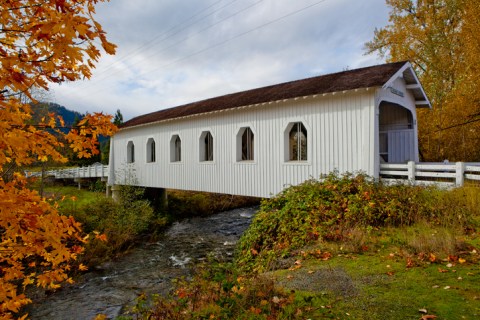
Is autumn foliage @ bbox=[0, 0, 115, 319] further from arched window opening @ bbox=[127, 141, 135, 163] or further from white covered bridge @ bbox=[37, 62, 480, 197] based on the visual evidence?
arched window opening @ bbox=[127, 141, 135, 163]

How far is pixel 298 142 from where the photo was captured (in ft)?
37.1

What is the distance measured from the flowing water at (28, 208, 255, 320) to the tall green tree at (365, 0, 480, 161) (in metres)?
11.1

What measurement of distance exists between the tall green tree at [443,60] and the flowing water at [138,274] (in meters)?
11.1

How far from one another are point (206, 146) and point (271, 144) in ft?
14.4

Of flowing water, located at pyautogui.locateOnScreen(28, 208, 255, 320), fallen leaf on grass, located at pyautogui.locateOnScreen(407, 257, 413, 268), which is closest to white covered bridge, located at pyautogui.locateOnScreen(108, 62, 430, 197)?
flowing water, located at pyautogui.locateOnScreen(28, 208, 255, 320)

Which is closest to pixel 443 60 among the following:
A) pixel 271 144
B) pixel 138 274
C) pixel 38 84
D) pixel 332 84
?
pixel 332 84

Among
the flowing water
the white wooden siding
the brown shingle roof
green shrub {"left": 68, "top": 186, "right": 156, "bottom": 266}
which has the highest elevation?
the brown shingle roof

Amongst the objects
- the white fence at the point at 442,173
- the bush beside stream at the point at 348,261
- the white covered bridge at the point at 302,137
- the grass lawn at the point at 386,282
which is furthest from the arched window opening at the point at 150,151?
the grass lawn at the point at 386,282

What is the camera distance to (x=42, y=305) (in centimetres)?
869

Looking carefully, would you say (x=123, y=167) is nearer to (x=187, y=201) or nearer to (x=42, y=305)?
(x=187, y=201)

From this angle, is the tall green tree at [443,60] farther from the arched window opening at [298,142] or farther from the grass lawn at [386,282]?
the grass lawn at [386,282]

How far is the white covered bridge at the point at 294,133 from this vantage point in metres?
9.55

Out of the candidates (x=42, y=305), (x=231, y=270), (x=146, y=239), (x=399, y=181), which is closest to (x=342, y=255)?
(x=231, y=270)

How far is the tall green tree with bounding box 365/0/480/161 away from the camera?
47.8ft
